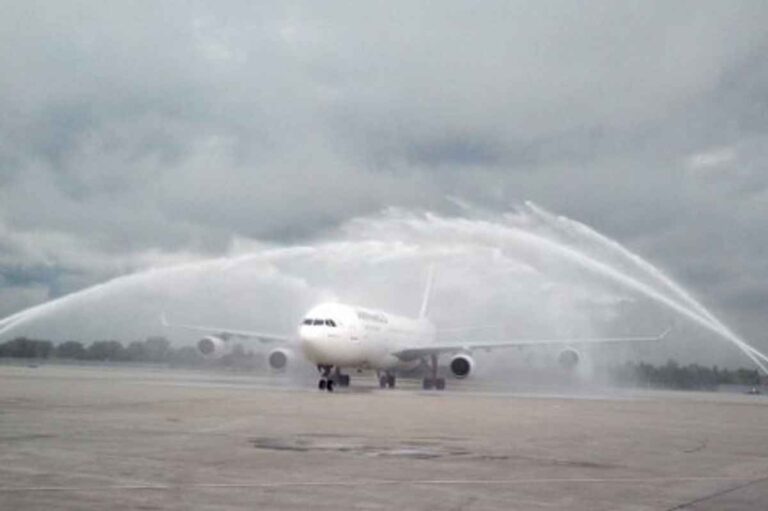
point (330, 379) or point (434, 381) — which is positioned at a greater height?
point (434, 381)

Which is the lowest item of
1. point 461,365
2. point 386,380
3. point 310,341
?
point 386,380

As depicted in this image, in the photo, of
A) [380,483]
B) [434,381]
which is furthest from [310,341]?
[380,483]

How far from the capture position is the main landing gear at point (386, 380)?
208ft

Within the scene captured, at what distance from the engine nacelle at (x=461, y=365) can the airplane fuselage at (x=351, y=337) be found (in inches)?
170

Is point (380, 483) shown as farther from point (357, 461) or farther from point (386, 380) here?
point (386, 380)

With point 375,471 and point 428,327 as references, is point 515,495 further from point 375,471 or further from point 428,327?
point 428,327

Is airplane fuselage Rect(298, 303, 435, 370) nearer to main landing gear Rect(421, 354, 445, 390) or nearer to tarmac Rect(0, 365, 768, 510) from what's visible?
main landing gear Rect(421, 354, 445, 390)

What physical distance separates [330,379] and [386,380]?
1436 cm

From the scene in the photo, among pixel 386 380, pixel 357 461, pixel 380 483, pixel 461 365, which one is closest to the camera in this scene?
pixel 380 483

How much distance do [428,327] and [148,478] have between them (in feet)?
205

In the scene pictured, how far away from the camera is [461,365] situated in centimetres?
5875

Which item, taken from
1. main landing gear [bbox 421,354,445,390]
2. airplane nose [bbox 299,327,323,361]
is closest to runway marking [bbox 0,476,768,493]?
airplane nose [bbox 299,327,323,361]

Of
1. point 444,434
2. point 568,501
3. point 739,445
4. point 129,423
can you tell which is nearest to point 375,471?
point 568,501

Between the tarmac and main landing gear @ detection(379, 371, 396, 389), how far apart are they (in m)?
35.8
